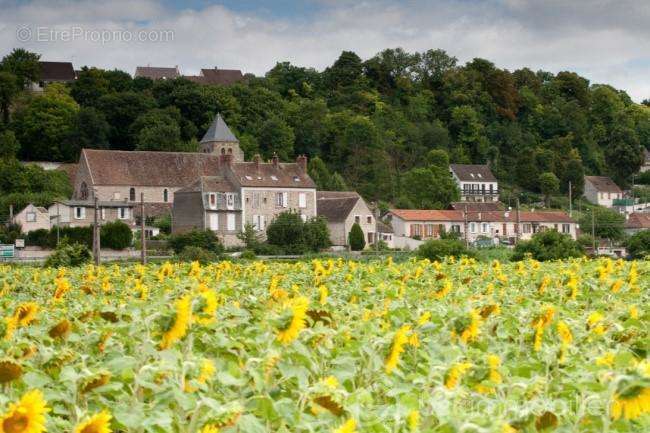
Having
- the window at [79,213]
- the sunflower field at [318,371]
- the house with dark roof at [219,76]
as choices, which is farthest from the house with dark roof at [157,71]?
the sunflower field at [318,371]

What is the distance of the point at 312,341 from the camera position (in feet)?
20.4

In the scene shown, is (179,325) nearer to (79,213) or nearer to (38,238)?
(38,238)

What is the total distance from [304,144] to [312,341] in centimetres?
11008

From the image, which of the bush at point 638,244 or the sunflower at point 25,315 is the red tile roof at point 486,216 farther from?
the sunflower at point 25,315

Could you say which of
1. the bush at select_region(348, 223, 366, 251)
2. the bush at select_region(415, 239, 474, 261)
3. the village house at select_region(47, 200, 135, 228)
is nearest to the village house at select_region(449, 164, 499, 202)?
the bush at select_region(348, 223, 366, 251)

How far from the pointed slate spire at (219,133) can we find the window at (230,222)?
25.5 m

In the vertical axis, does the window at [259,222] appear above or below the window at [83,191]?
below

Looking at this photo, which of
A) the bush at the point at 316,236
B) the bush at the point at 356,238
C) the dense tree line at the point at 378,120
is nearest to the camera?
the bush at the point at 316,236

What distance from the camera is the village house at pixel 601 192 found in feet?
414

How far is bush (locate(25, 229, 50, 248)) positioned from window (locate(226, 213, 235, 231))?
43.1 ft

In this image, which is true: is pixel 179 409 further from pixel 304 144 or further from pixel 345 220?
pixel 304 144

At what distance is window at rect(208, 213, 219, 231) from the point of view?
78812 millimetres

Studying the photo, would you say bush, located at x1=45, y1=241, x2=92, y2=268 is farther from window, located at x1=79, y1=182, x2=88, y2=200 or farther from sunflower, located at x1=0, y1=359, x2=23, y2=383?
window, located at x1=79, y1=182, x2=88, y2=200

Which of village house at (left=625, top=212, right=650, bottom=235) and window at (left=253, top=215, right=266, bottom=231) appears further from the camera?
village house at (left=625, top=212, right=650, bottom=235)
